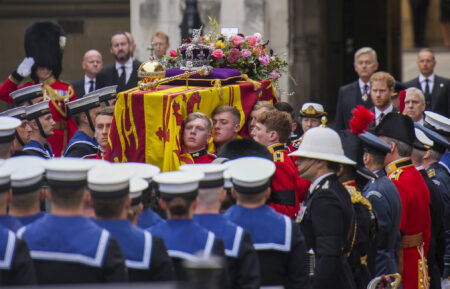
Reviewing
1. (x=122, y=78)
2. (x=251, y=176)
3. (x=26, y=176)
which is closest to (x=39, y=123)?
(x=122, y=78)

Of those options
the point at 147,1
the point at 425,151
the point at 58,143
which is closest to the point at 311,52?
the point at 147,1

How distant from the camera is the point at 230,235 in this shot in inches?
204

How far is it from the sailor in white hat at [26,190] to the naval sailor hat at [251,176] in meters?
1.02

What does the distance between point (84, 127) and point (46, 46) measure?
10.6 ft

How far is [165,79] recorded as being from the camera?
25.5ft

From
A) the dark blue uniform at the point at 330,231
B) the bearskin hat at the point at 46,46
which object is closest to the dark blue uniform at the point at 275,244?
the dark blue uniform at the point at 330,231

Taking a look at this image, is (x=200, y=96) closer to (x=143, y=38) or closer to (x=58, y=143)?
(x=58, y=143)

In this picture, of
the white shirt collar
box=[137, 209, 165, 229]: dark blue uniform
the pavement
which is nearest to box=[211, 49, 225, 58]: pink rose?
the white shirt collar

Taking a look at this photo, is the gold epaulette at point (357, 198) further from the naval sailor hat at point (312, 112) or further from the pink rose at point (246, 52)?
the naval sailor hat at point (312, 112)

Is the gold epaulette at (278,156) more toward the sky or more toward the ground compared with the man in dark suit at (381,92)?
more toward the ground

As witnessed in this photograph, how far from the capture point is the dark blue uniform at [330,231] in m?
6.00

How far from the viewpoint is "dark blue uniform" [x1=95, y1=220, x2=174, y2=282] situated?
494 centimetres

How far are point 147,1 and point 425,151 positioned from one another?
23.7 ft

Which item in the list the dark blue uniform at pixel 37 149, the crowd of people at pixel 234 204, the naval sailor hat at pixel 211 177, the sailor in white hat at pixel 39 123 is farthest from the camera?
the sailor in white hat at pixel 39 123
